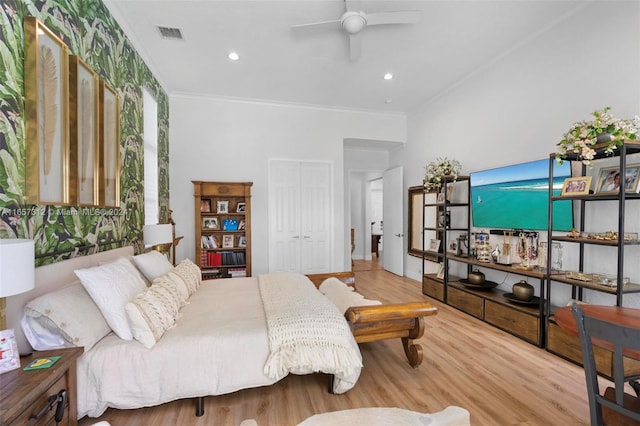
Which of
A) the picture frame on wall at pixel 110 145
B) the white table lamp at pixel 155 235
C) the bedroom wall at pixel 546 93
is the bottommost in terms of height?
the white table lamp at pixel 155 235

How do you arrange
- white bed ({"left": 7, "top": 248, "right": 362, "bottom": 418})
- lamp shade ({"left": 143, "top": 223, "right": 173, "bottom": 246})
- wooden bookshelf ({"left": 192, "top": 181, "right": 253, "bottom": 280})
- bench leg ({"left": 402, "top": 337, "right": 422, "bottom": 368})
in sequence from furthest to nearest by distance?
wooden bookshelf ({"left": 192, "top": 181, "right": 253, "bottom": 280}) < lamp shade ({"left": 143, "top": 223, "right": 173, "bottom": 246}) < bench leg ({"left": 402, "top": 337, "right": 422, "bottom": 368}) < white bed ({"left": 7, "top": 248, "right": 362, "bottom": 418})

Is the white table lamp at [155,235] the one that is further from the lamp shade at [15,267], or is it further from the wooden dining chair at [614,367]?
the wooden dining chair at [614,367]

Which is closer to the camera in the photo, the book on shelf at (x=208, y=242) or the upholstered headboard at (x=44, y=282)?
the upholstered headboard at (x=44, y=282)

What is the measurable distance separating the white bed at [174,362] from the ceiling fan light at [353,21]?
2.71m

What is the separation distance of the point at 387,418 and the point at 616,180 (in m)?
2.66

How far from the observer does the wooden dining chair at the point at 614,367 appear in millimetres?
1041

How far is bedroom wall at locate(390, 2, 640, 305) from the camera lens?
248cm

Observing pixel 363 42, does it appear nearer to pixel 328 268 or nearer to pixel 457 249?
pixel 457 249

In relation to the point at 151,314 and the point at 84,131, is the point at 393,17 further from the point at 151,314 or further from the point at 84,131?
the point at 151,314

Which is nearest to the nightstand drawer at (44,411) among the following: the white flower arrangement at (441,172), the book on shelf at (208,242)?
the book on shelf at (208,242)

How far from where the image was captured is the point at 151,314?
5.85 ft

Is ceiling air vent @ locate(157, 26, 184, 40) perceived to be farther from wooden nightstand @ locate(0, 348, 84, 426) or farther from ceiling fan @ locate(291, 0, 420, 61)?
wooden nightstand @ locate(0, 348, 84, 426)

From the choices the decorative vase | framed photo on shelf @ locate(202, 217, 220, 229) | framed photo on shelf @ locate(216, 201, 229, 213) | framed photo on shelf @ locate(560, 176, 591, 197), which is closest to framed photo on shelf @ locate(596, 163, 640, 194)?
framed photo on shelf @ locate(560, 176, 591, 197)

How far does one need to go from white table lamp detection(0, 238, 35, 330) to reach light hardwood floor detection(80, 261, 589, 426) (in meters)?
1.20
